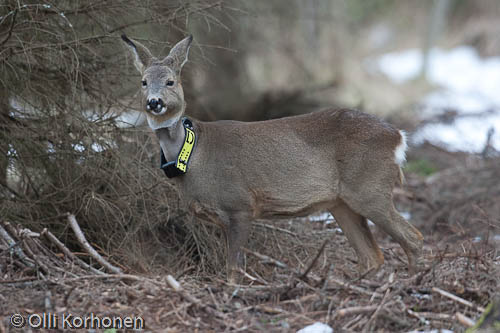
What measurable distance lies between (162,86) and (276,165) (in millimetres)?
1201

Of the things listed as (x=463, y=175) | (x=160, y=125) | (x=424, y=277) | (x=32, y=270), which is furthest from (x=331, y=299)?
(x=463, y=175)

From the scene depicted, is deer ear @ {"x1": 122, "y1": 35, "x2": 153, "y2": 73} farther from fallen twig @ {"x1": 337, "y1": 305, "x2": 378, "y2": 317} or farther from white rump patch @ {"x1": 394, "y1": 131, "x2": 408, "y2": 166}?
fallen twig @ {"x1": 337, "y1": 305, "x2": 378, "y2": 317}

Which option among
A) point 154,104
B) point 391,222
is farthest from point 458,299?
point 154,104

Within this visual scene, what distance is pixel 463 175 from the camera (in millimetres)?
10250

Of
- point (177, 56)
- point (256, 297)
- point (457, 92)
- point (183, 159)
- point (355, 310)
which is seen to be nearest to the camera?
point (355, 310)

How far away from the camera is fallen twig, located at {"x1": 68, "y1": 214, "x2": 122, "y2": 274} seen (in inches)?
219

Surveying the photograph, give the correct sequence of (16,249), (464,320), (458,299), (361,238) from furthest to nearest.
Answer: (361,238) < (16,249) < (458,299) < (464,320)

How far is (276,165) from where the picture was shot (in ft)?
19.4

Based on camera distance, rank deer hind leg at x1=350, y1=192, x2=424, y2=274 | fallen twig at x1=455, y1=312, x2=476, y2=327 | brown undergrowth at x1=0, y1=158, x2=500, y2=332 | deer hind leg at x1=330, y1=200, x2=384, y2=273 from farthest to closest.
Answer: deer hind leg at x1=330, y1=200, x2=384, y2=273 → deer hind leg at x1=350, y1=192, x2=424, y2=274 → brown undergrowth at x1=0, y1=158, x2=500, y2=332 → fallen twig at x1=455, y1=312, x2=476, y2=327

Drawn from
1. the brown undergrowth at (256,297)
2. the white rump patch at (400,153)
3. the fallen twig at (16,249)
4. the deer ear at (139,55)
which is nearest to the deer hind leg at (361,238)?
the white rump patch at (400,153)

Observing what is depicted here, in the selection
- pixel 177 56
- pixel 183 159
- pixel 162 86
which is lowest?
pixel 183 159

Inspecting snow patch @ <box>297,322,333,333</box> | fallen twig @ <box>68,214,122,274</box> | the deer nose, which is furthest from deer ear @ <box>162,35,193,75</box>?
snow patch @ <box>297,322,333,333</box>

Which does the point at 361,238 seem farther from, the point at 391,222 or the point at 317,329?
the point at 317,329

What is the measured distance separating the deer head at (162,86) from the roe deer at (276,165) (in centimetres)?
1
